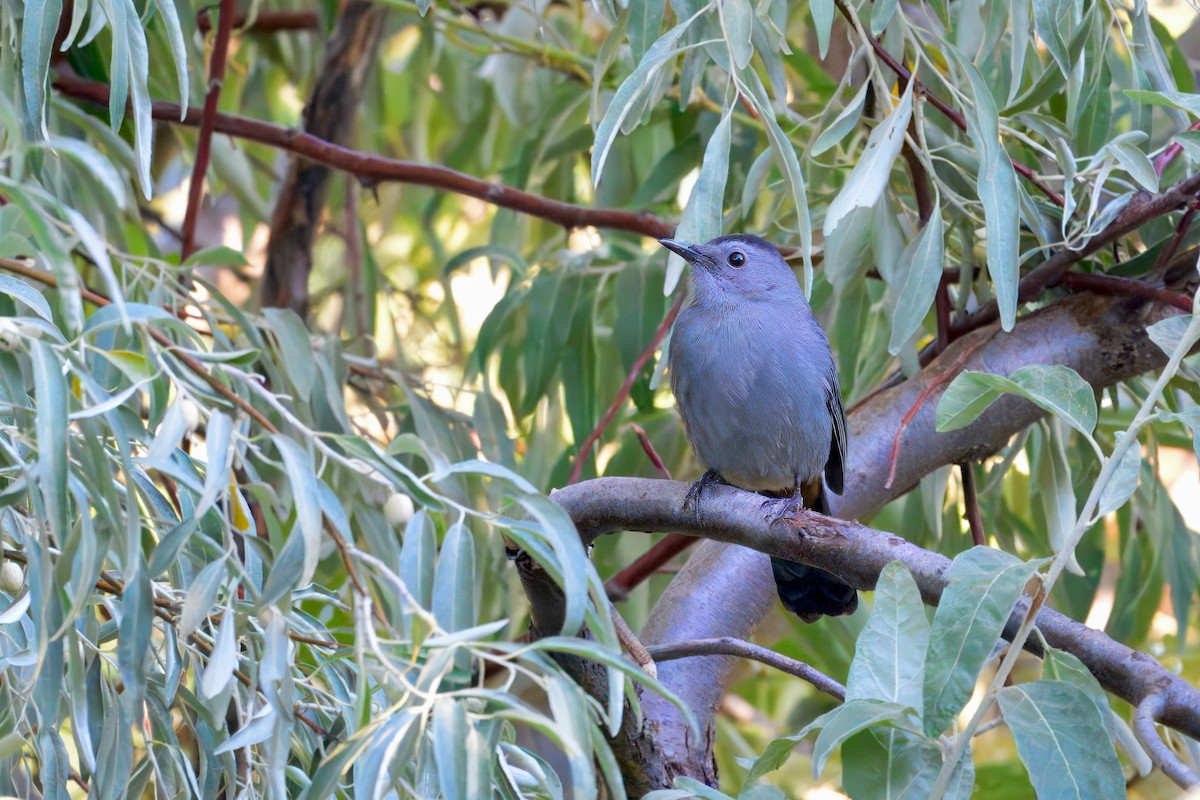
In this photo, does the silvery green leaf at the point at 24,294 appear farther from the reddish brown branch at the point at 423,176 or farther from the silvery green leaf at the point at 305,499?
the reddish brown branch at the point at 423,176

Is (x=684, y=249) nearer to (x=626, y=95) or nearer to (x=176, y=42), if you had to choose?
(x=626, y=95)

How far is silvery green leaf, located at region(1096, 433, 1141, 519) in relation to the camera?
1679 mm

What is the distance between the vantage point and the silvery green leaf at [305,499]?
1511 millimetres

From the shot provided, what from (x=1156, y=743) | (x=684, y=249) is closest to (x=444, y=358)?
(x=684, y=249)

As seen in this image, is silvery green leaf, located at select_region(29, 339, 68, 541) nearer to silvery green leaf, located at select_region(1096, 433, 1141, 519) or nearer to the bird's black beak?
silvery green leaf, located at select_region(1096, 433, 1141, 519)

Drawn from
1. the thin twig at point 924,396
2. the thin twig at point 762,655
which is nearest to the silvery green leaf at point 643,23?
the thin twig at point 924,396

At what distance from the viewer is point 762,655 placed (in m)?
2.12

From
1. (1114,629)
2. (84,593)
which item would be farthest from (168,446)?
(1114,629)

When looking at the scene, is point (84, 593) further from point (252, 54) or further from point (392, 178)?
point (252, 54)

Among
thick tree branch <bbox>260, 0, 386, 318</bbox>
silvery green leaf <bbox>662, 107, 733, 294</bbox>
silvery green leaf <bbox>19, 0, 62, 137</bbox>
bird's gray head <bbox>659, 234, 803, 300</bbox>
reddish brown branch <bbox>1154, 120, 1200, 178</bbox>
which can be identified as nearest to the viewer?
silvery green leaf <bbox>19, 0, 62, 137</bbox>

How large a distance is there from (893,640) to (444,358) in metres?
4.01

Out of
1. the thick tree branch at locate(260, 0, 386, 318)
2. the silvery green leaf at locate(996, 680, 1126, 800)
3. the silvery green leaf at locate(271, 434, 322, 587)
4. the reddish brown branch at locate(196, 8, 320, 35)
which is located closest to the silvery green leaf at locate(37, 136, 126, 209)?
the silvery green leaf at locate(271, 434, 322, 587)

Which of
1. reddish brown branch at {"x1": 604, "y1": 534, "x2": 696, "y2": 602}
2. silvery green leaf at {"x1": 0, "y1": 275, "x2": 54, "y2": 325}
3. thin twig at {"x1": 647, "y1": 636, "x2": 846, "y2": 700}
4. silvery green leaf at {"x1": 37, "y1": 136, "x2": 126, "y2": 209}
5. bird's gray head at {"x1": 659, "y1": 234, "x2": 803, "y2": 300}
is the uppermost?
silvery green leaf at {"x1": 37, "y1": 136, "x2": 126, "y2": 209}

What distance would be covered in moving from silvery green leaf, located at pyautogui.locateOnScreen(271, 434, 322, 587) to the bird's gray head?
7.50ft
